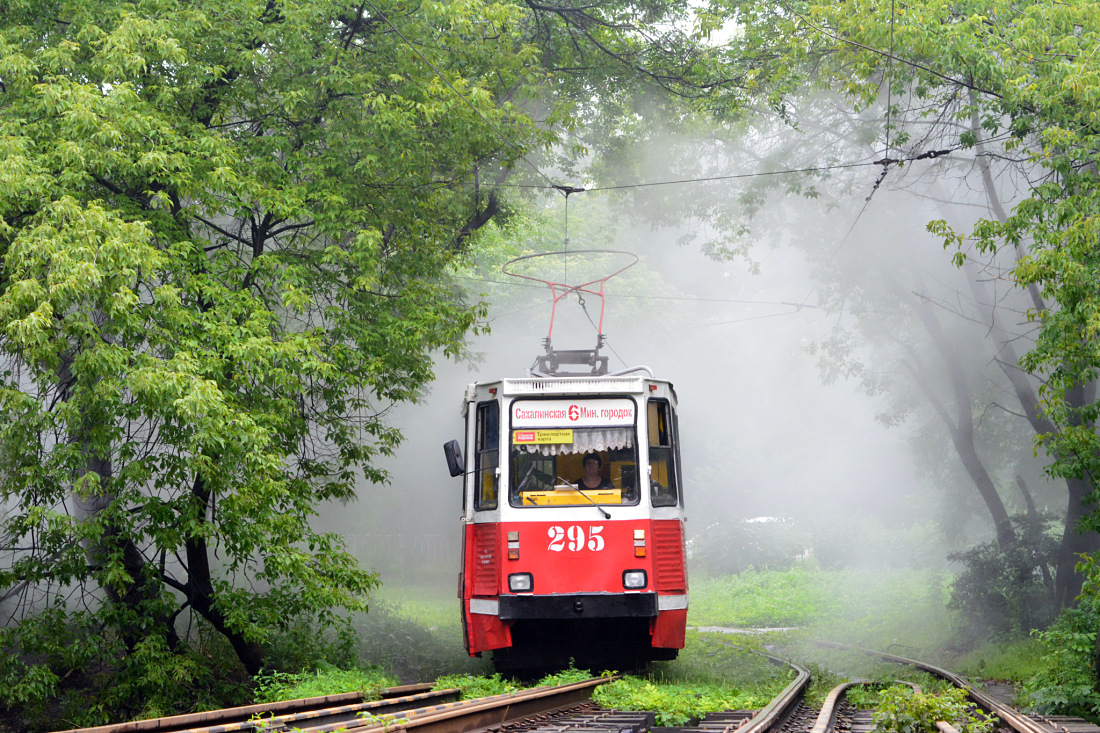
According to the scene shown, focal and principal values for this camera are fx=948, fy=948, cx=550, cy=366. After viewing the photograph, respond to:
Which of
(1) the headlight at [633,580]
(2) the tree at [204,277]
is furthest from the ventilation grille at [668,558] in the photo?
(2) the tree at [204,277]

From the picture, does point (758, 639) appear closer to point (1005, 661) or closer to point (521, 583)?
point (1005, 661)

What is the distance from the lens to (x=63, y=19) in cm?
1185

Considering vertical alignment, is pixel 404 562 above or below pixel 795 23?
below

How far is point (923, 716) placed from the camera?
6746 mm

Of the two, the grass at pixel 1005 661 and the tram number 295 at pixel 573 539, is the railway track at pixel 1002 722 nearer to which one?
the tram number 295 at pixel 573 539

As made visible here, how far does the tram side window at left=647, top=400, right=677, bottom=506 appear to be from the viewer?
1138 cm

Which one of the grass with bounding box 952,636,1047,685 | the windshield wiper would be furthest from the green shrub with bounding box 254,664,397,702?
the grass with bounding box 952,636,1047,685

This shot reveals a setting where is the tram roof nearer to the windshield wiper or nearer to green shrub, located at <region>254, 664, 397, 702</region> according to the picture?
the windshield wiper

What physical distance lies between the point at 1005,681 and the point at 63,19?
1595cm

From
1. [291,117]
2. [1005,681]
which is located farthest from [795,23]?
[1005,681]

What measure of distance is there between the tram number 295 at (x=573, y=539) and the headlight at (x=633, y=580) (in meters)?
0.43

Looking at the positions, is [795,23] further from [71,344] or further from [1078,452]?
[71,344]

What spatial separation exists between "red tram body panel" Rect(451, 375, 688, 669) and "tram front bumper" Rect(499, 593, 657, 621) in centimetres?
1

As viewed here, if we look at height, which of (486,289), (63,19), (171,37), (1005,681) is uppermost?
(486,289)
